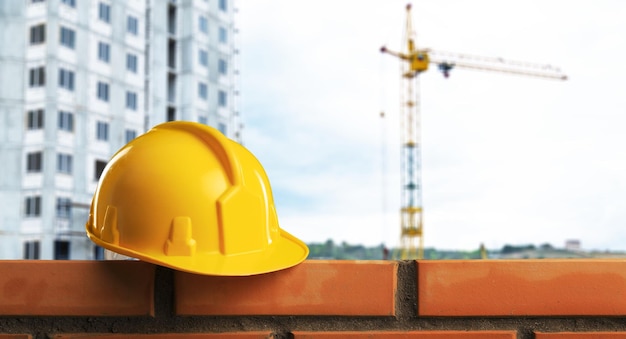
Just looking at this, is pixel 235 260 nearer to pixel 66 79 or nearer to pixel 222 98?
pixel 66 79

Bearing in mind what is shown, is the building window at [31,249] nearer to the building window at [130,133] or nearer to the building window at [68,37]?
the building window at [130,133]

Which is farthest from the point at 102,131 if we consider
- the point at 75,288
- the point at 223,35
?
the point at 75,288

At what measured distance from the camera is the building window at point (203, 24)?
27.8 metres

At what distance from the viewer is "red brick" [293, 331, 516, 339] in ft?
4.07

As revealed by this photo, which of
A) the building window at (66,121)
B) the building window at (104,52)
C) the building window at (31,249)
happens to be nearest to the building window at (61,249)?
the building window at (31,249)

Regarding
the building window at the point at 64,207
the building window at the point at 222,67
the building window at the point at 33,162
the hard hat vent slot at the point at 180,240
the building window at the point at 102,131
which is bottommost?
the hard hat vent slot at the point at 180,240

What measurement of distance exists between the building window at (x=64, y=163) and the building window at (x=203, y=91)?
26.1 feet

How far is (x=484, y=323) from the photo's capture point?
1260 millimetres

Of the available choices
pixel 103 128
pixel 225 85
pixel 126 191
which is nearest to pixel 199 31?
pixel 225 85

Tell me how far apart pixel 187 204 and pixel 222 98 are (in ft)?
90.7

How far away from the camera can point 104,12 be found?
2277 cm

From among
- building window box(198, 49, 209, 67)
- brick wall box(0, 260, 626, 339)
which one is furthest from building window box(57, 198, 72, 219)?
brick wall box(0, 260, 626, 339)

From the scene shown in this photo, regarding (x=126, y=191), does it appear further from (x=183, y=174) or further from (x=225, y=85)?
(x=225, y=85)

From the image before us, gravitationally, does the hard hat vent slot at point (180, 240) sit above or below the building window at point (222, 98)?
below
